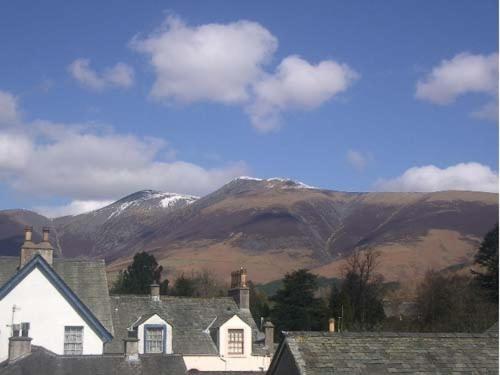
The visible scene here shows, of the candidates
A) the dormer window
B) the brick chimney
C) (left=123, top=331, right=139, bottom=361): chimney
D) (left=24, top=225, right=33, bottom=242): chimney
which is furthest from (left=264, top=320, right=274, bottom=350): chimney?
(left=123, top=331, right=139, bottom=361): chimney

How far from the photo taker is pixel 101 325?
37562mm

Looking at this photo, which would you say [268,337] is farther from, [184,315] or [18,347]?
[18,347]

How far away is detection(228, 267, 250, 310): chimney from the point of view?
48.9 metres

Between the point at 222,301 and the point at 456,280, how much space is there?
40.9m

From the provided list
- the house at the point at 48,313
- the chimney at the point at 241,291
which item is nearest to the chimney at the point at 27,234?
the house at the point at 48,313

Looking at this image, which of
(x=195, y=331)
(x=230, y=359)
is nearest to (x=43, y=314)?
(x=195, y=331)

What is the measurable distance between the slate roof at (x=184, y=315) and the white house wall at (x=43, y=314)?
4.55 metres

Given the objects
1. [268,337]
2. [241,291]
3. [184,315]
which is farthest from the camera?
[241,291]

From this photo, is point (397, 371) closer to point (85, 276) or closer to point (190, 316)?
point (85, 276)

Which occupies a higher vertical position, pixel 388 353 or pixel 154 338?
pixel 154 338

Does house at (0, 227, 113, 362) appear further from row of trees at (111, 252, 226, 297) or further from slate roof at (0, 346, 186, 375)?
Result: row of trees at (111, 252, 226, 297)

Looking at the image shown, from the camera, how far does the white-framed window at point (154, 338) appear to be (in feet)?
141

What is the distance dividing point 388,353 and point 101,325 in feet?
62.2

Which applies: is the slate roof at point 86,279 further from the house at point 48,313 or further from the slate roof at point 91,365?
the slate roof at point 91,365
